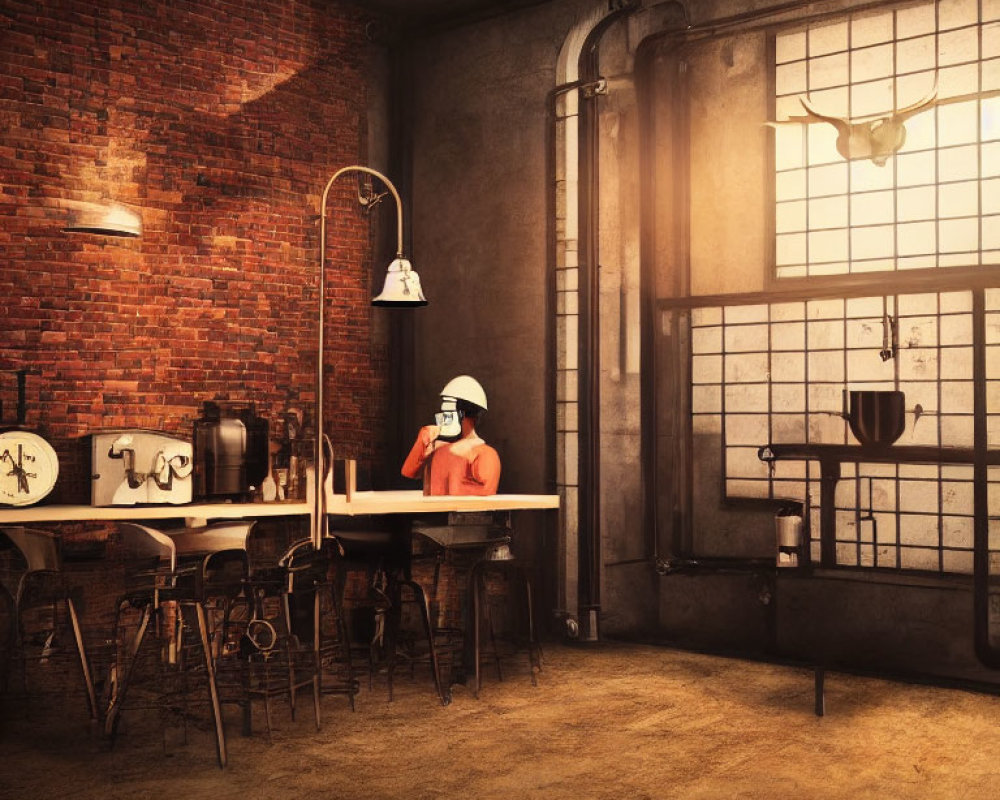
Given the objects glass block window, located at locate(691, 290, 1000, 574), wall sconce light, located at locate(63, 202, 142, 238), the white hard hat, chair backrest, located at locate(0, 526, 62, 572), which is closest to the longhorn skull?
glass block window, located at locate(691, 290, 1000, 574)

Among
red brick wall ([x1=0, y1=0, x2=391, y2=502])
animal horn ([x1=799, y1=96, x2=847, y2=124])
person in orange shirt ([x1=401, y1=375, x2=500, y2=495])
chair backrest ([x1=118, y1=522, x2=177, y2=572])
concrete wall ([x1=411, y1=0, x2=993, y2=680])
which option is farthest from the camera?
concrete wall ([x1=411, y1=0, x2=993, y2=680])

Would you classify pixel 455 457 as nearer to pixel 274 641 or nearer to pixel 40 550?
pixel 274 641

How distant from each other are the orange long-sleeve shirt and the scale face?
217 centimetres

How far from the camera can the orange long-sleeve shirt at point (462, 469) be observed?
7.16 m

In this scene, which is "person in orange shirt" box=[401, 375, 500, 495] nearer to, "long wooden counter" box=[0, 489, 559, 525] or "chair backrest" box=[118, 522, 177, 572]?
"long wooden counter" box=[0, 489, 559, 525]

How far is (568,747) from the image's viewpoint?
17.4 ft

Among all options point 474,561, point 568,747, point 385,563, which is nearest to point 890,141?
point 474,561

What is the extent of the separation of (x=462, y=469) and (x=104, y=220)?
8.25 feet

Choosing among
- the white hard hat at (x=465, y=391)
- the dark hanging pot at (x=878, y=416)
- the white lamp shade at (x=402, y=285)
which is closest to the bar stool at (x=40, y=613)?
the white lamp shade at (x=402, y=285)

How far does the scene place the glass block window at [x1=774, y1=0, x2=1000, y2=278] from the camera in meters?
6.80

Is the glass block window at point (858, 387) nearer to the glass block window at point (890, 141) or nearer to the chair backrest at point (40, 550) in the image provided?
the glass block window at point (890, 141)

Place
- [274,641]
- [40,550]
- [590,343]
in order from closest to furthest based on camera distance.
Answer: [40,550] → [274,641] → [590,343]

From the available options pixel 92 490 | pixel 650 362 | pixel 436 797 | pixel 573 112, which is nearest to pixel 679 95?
pixel 573 112

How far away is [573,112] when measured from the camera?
798 centimetres
